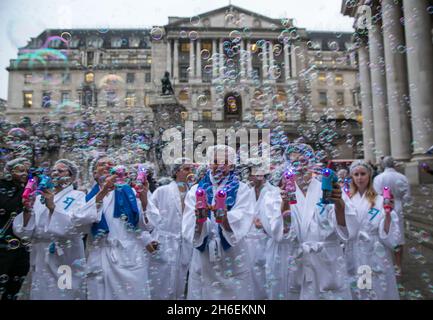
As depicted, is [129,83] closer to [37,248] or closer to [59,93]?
[59,93]

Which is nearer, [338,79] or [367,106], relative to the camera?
[367,106]

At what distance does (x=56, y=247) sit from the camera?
455cm

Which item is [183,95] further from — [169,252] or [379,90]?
[169,252]

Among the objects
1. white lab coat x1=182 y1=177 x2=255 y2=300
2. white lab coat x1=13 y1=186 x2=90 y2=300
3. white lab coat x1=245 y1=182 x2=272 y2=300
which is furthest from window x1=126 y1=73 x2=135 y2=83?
white lab coat x1=182 y1=177 x2=255 y2=300

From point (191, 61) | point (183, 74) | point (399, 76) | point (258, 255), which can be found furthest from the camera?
point (183, 74)

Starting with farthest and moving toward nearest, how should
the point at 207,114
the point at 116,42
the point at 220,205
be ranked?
the point at 116,42, the point at 207,114, the point at 220,205

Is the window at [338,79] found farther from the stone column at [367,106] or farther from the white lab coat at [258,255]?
the white lab coat at [258,255]

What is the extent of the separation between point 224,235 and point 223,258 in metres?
0.37

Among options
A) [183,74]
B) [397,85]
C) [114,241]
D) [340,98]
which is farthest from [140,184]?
[340,98]

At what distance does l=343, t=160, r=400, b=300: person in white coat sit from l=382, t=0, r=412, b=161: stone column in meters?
15.6

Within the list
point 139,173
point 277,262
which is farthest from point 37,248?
point 277,262

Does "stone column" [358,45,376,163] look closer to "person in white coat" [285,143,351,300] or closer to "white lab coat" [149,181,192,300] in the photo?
"white lab coat" [149,181,192,300]

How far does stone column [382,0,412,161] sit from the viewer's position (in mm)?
18422

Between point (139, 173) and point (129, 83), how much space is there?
6791 centimetres
